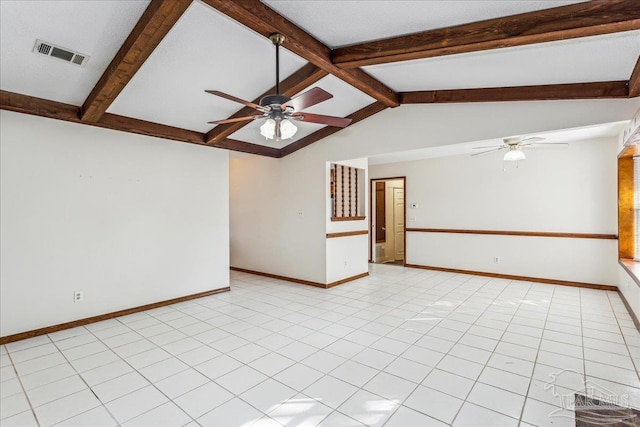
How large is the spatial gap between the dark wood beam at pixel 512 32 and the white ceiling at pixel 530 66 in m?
0.37

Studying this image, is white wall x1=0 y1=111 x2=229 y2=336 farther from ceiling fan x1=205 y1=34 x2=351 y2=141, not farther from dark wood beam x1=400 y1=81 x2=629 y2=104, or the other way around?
dark wood beam x1=400 y1=81 x2=629 y2=104

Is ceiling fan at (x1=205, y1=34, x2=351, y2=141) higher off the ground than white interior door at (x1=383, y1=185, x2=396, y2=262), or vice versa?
ceiling fan at (x1=205, y1=34, x2=351, y2=141)

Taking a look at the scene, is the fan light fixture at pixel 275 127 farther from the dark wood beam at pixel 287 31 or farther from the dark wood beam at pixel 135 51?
the dark wood beam at pixel 135 51

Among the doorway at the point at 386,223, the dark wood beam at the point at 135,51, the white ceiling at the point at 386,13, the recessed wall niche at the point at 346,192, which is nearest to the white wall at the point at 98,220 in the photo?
the dark wood beam at the point at 135,51

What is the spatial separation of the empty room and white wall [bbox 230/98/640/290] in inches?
1.3

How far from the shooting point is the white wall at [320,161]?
3.42 metres

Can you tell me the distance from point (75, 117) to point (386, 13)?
11.9 feet

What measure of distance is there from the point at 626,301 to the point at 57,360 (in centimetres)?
678

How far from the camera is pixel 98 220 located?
3.92 meters

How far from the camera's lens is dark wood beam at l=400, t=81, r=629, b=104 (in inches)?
120

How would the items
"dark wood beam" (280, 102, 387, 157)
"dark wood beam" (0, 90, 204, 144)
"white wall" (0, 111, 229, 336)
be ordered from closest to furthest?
"dark wood beam" (0, 90, 204, 144)
"white wall" (0, 111, 229, 336)
"dark wood beam" (280, 102, 387, 157)

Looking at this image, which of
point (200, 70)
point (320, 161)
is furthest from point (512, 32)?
point (320, 161)

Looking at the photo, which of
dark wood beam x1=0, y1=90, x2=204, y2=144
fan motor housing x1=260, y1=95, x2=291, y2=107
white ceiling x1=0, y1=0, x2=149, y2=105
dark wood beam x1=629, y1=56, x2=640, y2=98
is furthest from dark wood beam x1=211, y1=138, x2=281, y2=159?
dark wood beam x1=629, y1=56, x2=640, y2=98

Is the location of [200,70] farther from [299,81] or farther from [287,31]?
[287,31]
